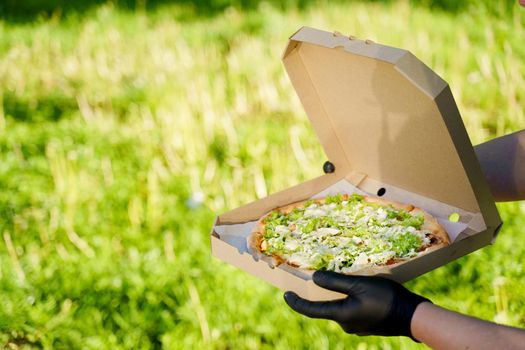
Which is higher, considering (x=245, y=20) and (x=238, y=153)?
(x=245, y=20)

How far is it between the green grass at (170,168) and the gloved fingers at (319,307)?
1025mm

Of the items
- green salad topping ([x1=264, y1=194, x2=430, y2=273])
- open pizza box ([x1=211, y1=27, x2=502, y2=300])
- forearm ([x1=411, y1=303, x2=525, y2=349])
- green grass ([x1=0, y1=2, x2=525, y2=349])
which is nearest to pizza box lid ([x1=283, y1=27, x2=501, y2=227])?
open pizza box ([x1=211, y1=27, x2=502, y2=300])

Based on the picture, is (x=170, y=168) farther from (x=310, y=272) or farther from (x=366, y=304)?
(x=366, y=304)

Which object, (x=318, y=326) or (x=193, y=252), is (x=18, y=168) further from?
(x=318, y=326)

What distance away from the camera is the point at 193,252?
3.19 m

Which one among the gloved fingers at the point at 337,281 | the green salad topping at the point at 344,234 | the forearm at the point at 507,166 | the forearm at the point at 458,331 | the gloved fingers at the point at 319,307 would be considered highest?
the forearm at the point at 507,166

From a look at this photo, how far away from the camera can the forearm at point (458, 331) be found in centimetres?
159

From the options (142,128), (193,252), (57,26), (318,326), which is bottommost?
(318,326)

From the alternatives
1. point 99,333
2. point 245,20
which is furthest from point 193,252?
point 245,20

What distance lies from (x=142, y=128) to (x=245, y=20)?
3.16m

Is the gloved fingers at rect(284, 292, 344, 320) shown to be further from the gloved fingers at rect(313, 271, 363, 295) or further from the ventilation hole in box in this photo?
the ventilation hole in box

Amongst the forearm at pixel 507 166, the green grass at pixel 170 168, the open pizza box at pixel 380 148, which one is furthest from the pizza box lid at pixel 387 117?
the green grass at pixel 170 168

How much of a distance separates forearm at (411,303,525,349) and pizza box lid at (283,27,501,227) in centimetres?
36

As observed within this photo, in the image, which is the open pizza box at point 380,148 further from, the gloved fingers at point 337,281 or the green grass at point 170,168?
the green grass at point 170,168
